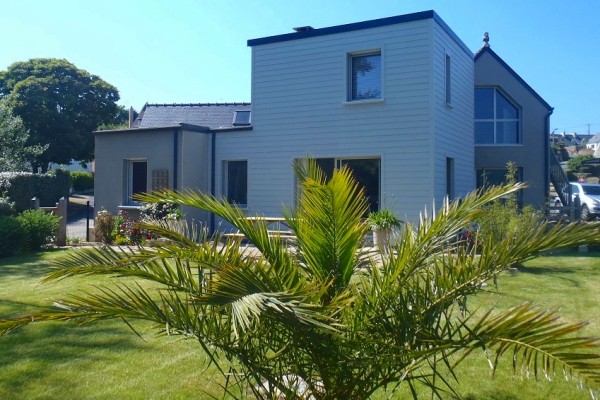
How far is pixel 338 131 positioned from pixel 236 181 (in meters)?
3.58

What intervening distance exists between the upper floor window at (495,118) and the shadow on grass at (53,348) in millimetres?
15775

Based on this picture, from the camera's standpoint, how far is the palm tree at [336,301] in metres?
2.92

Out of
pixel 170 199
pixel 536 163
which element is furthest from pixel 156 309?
pixel 536 163

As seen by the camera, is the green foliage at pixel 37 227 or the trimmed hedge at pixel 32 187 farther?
the trimmed hedge at pixel 32 187

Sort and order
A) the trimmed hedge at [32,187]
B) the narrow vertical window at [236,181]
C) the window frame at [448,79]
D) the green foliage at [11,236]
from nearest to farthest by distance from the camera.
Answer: the green foliage at [11,236] → the window frame at [448,79] → the narrow vertical window at [236,181] → the trimmed hedge at [32,187]

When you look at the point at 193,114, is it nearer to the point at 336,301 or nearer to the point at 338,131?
the point at 338,131

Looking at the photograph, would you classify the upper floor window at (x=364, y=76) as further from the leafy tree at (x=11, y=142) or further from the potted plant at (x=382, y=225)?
the leafy tree at (x=11, y=142)

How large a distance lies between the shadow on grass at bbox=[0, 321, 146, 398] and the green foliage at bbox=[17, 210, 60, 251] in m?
8.28

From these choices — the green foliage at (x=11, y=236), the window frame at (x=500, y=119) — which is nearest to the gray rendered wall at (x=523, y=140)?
the window frame at (x=500, y=119)

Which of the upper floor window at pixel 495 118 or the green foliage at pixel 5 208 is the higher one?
the upper floor window at pixel 495 118

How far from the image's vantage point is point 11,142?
2359 centimetres

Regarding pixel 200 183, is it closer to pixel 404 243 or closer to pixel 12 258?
pixel 12 258

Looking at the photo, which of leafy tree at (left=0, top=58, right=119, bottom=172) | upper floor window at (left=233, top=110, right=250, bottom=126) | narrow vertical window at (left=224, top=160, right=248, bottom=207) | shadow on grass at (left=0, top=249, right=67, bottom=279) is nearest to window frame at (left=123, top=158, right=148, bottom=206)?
narrow vertical window at (left=224, top=160, right=248, bottom=207)

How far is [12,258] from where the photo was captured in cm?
Answer: 1343
